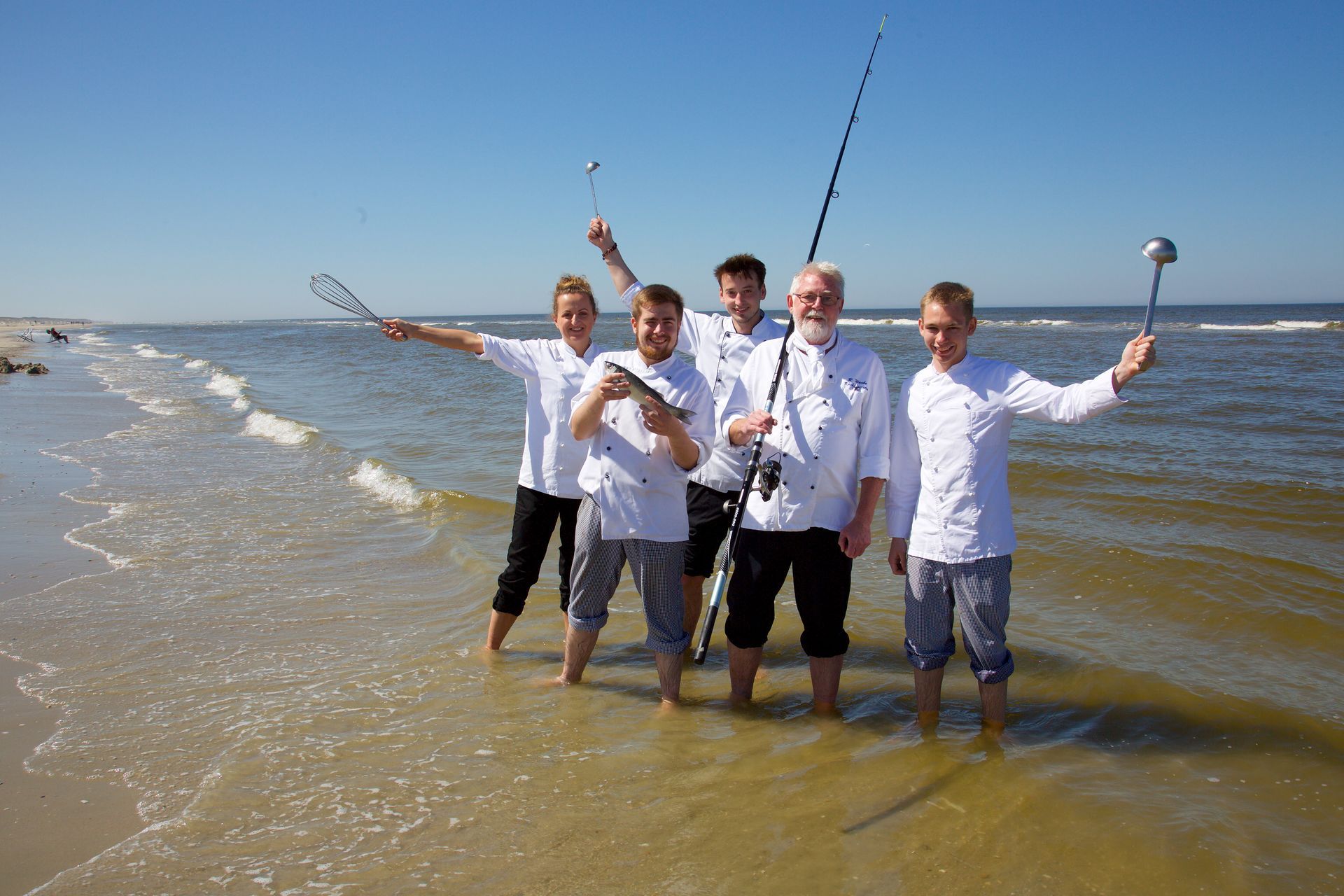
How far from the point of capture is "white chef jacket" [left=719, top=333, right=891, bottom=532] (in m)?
3.71

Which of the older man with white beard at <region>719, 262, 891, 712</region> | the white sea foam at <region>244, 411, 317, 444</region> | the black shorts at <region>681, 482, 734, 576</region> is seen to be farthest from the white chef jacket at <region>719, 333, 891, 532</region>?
the white sea foam at <region>244, 411, 317, 444</region>

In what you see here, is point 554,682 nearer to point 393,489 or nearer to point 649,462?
point 649,462

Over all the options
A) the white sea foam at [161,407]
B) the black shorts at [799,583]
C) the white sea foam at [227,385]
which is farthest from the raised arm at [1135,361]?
the white sea foam at [227,385]

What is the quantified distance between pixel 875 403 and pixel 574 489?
5.65 ft

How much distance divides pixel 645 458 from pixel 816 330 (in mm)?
997

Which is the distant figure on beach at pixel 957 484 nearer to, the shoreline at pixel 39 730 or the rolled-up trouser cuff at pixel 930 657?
the rolled-up trouser cuff at pixel 930 657

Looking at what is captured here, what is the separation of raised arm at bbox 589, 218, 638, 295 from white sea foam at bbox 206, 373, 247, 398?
15868 millimetres

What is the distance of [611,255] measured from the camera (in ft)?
16.7

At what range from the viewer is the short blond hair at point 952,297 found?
3.62 metres

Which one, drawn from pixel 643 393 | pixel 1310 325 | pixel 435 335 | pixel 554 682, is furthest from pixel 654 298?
pixel 1310 325

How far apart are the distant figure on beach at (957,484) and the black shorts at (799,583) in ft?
1.07

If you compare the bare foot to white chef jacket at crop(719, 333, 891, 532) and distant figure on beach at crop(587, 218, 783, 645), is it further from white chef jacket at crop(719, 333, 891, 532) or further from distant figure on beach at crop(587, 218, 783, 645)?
white chef jacket at crop(719, 333, 891, 532)

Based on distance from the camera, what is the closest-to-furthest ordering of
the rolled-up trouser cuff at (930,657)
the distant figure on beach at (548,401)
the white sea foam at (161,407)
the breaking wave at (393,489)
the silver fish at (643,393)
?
the silver fish at (643,393) → the rolled-up trouser cuff at (930,657) → the distant figure on beach at (548,401) → the breaking wave at (393,489) → the white sea foam at (161,407)

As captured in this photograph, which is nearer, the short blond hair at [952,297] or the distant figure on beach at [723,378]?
the short blond hair at [952,297]
